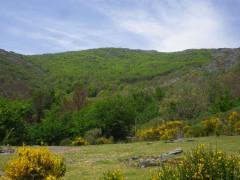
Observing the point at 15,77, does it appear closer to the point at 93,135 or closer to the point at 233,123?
the point at 93,135

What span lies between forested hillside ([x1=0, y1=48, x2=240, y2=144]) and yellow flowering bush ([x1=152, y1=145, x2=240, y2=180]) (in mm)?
24053

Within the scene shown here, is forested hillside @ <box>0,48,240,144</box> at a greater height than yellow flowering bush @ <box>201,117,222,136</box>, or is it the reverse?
forested hillside @ <box>0,48,240,144</box>

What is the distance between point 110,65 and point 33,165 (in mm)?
146868

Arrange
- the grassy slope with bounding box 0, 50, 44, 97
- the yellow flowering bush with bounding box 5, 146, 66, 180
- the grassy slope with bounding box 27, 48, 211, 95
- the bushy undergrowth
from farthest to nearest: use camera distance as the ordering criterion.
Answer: the grassy slope with bounding box 27, 48, 211, 95 < the grassy slope with bounding box 0, 50, 44, 97 < the bushy undergrowth < the yellow flowering bush with bounding box 5, 146, 66, 180

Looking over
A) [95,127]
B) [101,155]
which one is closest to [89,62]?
[95,127]

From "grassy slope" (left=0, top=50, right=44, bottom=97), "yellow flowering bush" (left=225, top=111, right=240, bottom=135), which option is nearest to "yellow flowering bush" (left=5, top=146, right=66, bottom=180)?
"yellow flowering bush" (left=225, top=111, right=240, bottom=135)

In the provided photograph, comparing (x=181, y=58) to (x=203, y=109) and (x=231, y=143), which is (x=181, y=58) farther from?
(x=231, y=143)

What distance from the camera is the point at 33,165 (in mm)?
10516

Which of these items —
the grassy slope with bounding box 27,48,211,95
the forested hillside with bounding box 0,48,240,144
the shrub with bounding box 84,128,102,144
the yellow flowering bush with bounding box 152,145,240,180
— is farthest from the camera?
the grassy slope with bounding box 27,48,211,95

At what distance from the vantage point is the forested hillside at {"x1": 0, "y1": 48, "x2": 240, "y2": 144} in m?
42.7

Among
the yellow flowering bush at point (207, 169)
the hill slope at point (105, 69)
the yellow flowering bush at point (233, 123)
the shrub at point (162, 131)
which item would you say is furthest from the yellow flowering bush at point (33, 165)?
the hill slope at point (105, 69)

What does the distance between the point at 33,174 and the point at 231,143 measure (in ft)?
44.5

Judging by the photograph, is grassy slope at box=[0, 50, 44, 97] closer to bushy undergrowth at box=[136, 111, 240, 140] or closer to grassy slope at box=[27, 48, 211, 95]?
grassy slope at box=[27, 48, 211, 95]

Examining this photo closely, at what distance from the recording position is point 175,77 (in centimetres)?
10525
